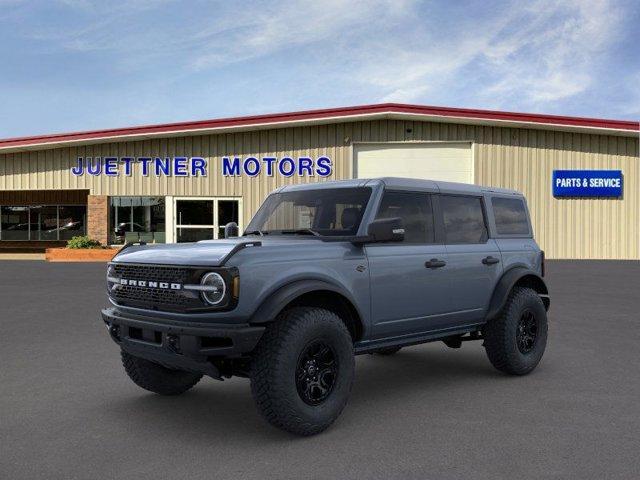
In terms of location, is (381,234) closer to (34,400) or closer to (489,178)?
(34,400)

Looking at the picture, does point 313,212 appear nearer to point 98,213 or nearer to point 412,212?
point 412,212

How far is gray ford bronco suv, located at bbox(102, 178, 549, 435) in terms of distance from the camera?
4246mm

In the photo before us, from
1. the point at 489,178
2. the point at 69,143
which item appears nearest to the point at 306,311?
the point at 489,178

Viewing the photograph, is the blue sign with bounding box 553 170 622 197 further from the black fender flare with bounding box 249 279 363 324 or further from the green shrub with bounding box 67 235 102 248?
the black fender flare with bounding box 249 279 363 324

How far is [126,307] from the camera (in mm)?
4852

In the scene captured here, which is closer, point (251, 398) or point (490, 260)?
point (251, 398)

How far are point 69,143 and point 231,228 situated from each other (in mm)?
23198

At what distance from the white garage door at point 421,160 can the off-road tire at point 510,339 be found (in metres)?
20.3

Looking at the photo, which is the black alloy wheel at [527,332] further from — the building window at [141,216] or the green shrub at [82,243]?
the green shrub at [82,243]

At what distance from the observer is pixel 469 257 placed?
19.2 ft

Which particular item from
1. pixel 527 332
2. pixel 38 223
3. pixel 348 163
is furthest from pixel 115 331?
pixel 38 223

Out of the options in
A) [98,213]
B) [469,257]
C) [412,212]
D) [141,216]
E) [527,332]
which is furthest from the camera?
[98,213]

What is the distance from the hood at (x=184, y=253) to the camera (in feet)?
14.1

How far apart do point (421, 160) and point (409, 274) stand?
21.8 m
